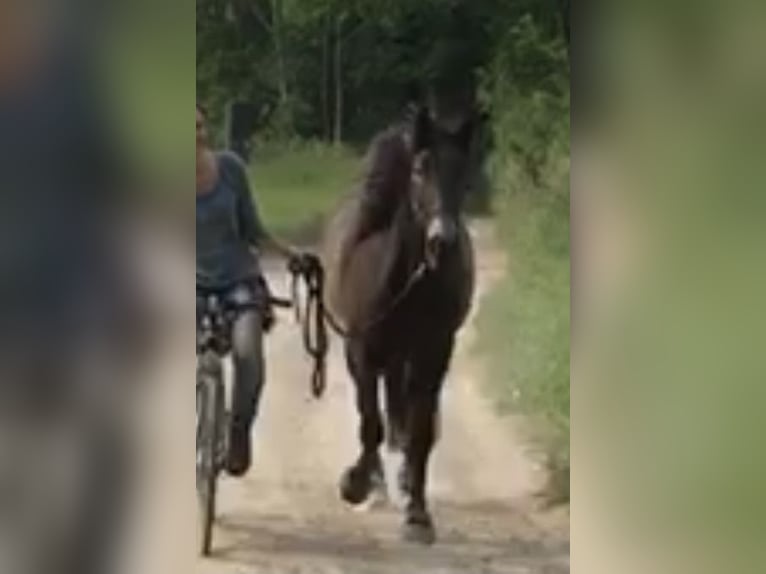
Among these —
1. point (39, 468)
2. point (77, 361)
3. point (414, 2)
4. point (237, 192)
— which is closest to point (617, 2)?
point (414, 2)

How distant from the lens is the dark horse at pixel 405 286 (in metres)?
1.97

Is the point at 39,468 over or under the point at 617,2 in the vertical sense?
under

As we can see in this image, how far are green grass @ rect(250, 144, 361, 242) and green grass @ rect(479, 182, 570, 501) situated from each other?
22 centimetres

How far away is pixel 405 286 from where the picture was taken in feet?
6.59

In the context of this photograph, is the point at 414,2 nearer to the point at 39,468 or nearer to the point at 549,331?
the point at 549,331

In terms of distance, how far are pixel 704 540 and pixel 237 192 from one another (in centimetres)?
79

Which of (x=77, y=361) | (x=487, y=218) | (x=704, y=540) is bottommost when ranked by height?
(x=704, y=540)

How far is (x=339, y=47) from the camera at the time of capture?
1957 mm

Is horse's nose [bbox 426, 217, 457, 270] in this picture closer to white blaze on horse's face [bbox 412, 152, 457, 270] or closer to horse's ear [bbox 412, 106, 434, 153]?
white blaze on horse's face [bbox 412, 152, 457, 270]

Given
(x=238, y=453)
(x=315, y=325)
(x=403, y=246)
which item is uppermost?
(x=403, y=246)

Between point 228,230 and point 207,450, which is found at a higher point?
point 228,230

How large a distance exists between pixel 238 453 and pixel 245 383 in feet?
0.31

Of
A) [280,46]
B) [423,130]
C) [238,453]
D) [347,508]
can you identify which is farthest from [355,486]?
[280,46]

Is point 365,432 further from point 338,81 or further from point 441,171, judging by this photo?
point 338,81
